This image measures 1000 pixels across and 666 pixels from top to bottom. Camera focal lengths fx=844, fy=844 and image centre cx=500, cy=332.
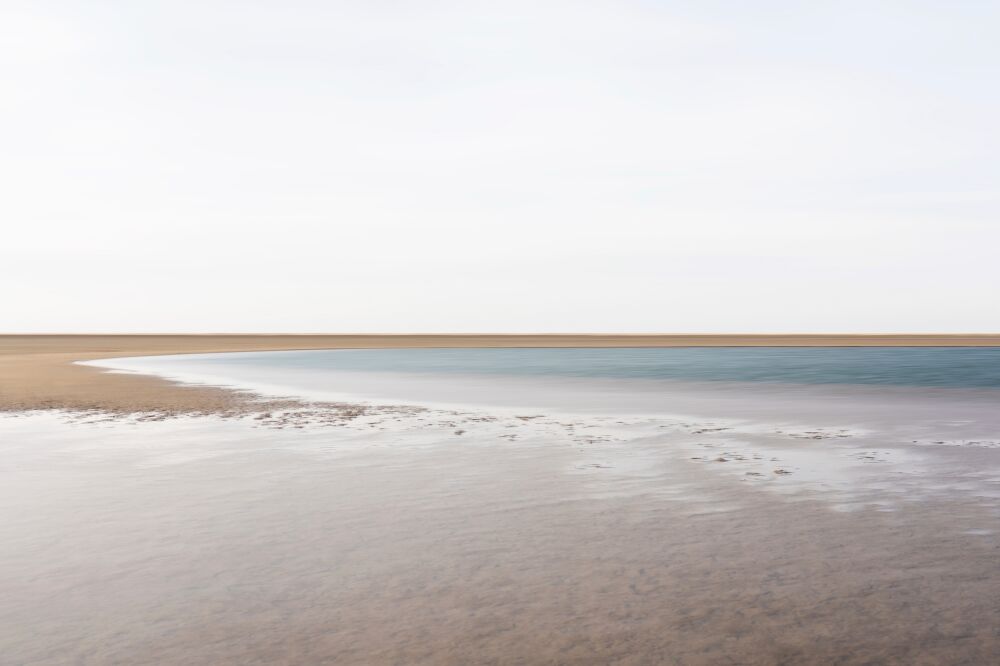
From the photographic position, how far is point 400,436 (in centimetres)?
2030

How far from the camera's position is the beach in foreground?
22.6ft

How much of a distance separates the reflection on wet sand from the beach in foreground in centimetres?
4

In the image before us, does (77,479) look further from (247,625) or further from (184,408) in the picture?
(184,408)

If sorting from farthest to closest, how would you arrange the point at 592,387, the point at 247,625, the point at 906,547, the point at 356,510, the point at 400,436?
the point at 592,387 < the point at 400,436 < the point at 356,510 < the point at 906,547 < the point at 247,625

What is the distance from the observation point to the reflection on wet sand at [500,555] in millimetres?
6848

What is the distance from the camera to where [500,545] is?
32.6 ft

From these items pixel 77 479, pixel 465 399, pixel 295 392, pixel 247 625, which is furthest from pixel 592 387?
pixel 247 625

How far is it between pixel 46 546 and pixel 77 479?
4.78 metres

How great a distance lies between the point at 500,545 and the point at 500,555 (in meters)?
0.44

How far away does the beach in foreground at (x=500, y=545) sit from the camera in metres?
6.88

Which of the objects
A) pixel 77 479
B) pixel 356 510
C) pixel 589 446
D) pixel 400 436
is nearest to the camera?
pixel 356 510

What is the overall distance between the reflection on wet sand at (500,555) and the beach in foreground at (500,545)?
4 centimetres

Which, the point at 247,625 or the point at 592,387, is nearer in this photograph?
the point at 247,625

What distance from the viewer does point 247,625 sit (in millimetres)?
7262
